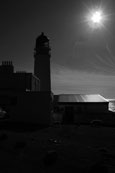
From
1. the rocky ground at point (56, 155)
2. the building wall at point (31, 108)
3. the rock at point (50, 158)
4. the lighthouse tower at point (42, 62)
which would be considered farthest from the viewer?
the lighthouse tower at point (42, 62)

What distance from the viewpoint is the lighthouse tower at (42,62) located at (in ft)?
140

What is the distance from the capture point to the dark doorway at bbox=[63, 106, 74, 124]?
31.0 meters

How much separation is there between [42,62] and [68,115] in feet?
51.6

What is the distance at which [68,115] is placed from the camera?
107 ft

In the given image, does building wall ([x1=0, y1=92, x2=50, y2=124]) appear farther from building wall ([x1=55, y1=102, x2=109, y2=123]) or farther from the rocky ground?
the rocky ground

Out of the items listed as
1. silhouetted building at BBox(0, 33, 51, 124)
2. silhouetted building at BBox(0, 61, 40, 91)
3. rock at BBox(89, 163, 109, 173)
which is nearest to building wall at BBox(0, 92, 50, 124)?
silhouetted building at BBox(0, 33, 51, 124)

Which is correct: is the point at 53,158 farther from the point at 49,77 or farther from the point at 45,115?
the point at 49,77

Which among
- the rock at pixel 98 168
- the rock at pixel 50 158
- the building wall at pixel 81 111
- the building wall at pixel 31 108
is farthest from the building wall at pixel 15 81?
the rock at pixel 98 168

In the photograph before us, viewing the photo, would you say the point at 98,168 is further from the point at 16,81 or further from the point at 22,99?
the point at 16,81

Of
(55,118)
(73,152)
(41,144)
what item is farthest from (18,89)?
(73,152)

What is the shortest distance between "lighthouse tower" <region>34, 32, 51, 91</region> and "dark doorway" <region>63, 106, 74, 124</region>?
9346mm

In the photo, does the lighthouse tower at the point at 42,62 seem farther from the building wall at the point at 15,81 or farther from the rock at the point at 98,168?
the rock at the point at 98,168

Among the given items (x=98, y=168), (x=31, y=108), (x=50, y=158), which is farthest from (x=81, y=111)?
(x=98, y=168)

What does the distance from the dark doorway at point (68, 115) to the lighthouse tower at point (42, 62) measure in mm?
9346
